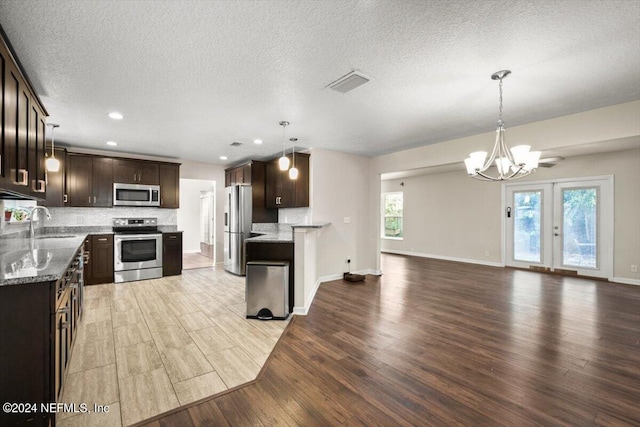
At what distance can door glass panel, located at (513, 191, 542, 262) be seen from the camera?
6.85 meters

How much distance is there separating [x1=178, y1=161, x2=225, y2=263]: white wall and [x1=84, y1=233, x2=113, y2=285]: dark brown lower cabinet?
2.12m

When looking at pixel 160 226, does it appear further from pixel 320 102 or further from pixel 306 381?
pixel 306 381

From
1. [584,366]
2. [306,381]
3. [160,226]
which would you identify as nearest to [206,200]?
[160,226]

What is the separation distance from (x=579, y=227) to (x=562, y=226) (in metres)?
0.29

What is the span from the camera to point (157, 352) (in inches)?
107

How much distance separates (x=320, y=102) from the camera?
3238 mm

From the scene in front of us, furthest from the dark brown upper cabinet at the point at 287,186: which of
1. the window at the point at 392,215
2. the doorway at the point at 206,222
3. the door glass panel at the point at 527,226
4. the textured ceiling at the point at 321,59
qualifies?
the door glass panel at the point at 527,226

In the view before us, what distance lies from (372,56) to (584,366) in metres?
3.18

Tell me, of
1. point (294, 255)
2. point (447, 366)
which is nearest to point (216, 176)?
point (294, 255)

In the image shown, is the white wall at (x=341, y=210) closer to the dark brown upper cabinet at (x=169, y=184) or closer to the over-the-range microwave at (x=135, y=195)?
the dark brown upper cabinet at (x=169, y=184)

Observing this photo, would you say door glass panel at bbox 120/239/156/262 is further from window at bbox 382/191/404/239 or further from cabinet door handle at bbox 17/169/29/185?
window at bbox 382/191/404/239

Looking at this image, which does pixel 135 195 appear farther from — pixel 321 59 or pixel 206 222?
pixel 321 59

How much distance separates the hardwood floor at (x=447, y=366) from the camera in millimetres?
1898

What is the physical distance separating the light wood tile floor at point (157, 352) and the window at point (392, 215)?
259 inches
